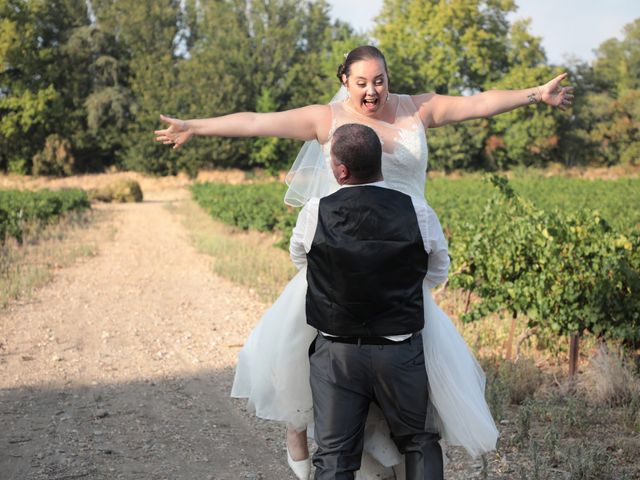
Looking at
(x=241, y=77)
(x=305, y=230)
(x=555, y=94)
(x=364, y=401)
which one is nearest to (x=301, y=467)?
(x=364, y=401)

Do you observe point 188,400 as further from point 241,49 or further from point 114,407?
point 241,49

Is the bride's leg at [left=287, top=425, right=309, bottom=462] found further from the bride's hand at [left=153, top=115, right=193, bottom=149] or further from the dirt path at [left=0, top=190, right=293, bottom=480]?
the bride's hand at [left=153, top=115, right=193, bottom=149]

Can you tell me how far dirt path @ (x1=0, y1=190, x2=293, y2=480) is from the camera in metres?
4.72

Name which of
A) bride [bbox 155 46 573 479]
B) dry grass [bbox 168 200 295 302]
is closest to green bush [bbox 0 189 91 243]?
dry grass [bbox 168 200 295 302]

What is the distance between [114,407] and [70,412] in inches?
12.9

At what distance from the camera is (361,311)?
2.90 metres

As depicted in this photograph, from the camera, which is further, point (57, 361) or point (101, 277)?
point (101, 277)

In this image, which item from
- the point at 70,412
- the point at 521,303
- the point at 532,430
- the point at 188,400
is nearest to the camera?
the point at 532,430

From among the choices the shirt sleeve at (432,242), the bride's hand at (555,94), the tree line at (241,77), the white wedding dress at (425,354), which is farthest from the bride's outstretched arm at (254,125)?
the tree line at (241,77)

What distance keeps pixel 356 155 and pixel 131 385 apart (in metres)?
4.22

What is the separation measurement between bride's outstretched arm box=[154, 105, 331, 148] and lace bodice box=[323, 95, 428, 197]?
0.30ft

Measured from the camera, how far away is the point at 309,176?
3.75 metres

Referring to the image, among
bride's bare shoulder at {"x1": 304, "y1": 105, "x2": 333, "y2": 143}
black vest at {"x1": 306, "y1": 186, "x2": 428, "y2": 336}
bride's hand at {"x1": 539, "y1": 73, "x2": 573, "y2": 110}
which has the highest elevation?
bride's hand at {"x1": 539, "y1": 73, "x2": 573, "y2": 110}

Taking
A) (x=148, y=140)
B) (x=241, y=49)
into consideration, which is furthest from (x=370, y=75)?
(x=241, y=49)
